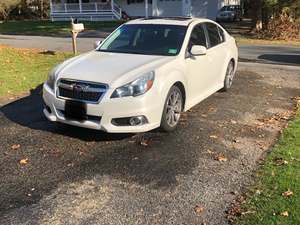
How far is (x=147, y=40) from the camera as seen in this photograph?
778cm

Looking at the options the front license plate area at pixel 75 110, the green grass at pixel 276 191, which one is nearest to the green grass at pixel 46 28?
the front license plate area at pixel 75 110

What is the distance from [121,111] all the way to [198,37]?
8.41 feet

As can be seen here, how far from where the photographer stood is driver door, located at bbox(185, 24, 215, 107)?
7480 millimetres

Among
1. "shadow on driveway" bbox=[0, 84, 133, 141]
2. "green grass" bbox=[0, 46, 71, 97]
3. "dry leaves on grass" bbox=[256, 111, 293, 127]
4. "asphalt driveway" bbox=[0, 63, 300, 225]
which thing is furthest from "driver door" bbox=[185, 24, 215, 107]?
"green grass" bbox=[0, 46, 71, 97]

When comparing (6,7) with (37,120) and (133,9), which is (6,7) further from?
(37,120)

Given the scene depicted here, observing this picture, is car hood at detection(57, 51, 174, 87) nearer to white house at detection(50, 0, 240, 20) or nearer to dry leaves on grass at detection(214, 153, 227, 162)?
dry leaves on grass at detection(214, 153, 227, 162)

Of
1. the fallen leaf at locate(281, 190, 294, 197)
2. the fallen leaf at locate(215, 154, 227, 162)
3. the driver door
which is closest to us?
the fallen leaf at locate(281, 190, 294, 197)

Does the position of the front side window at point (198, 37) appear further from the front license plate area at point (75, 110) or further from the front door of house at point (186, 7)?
the front door of house at point (186, 7)

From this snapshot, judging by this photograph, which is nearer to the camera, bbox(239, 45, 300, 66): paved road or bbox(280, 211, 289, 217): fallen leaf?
bbox(280, 211, 289, 217): fallen leaf

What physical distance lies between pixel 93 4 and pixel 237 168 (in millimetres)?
40434

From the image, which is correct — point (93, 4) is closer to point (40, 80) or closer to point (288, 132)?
point (40, 80)

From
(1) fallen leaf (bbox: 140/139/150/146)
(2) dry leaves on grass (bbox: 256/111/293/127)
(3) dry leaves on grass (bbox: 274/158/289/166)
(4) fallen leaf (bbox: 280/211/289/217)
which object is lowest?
(4) fallen leaf (bbox: 280/211/289/217)

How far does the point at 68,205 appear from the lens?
4.63m

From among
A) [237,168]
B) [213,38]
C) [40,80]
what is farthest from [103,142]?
[40,80]
